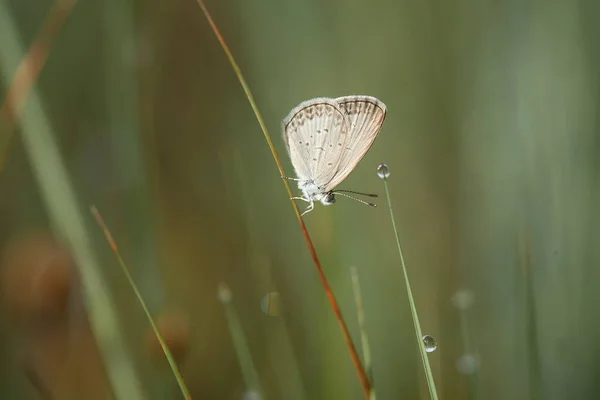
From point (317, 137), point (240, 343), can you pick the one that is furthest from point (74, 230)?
point (317, 137)

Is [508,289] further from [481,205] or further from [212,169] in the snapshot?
[212,169]

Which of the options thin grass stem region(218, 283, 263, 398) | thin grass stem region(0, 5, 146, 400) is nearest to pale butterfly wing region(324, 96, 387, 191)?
thin grass stem region(218, 283, 263, 398)

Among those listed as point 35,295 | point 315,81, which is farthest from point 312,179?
point 315,81

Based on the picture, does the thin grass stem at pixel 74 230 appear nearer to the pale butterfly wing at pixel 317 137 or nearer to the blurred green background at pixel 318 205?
the blurred green background at pixel 318 205

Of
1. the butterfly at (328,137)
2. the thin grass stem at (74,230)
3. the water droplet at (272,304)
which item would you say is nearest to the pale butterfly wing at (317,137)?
the butterfly at (328,137)

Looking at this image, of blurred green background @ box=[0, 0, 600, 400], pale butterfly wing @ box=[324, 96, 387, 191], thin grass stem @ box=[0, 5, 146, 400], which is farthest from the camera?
blurred green background @ box=[0, 0, 600, 400]

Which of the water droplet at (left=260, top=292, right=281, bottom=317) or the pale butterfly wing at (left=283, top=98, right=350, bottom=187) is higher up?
the pale butterfly wing at (left=283, top=98, right=350, bottom=187)

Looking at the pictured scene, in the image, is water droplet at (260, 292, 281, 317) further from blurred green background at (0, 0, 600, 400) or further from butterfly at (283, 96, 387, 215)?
butterfly at (283, 96, 387, 215)

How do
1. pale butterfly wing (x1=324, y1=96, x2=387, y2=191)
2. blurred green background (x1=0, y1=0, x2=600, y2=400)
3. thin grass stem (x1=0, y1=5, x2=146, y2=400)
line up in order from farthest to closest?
1. blurred green background (x1=0, y1=0, x2=600, y2=400)
2. pale butterfly wing (x1=324, y1=96, x2=387, y2=191)
3. thin grass stem (x1=0, y1=5, x2=146, y2=400)

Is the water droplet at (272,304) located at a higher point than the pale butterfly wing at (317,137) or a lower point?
lower
